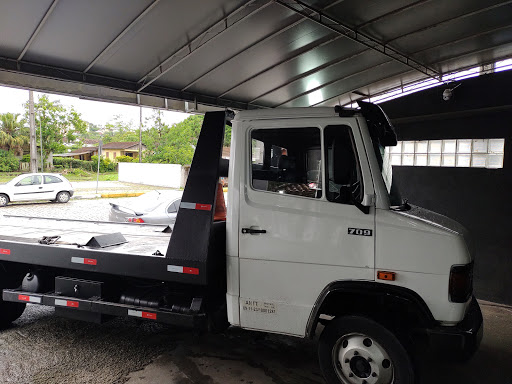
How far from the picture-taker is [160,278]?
148 inches

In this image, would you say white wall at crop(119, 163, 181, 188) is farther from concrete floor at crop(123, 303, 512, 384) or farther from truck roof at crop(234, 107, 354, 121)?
truck roof at crop(234, 107, 354, 121)

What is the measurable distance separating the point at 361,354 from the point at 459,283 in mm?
993

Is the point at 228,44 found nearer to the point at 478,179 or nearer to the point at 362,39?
the point at 362,39

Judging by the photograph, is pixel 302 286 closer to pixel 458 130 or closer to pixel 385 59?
pixel 458 130

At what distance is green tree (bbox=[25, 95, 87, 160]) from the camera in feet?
79.2

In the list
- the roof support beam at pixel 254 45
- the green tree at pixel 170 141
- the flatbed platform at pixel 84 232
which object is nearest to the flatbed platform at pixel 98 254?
the flatbed platform at pixel 84 232

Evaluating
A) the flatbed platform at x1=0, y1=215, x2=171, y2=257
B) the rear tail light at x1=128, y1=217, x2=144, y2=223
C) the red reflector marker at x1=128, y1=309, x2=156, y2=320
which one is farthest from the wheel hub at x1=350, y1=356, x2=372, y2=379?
the rear tail light at x1=128, y1=217, x2=144, y2=223

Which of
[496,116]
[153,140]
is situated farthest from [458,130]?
[153,140]

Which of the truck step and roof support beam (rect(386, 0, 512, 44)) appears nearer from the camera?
the truck step

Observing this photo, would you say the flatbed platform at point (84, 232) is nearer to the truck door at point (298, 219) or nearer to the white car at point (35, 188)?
the truck door at point (298, 219)

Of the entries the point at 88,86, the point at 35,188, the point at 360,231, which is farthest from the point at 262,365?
the point at 35,188

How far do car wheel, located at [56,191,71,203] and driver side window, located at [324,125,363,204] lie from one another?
50.7 ft

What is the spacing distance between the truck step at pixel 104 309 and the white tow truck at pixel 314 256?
2 cm

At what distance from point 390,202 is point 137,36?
15.3 feet
